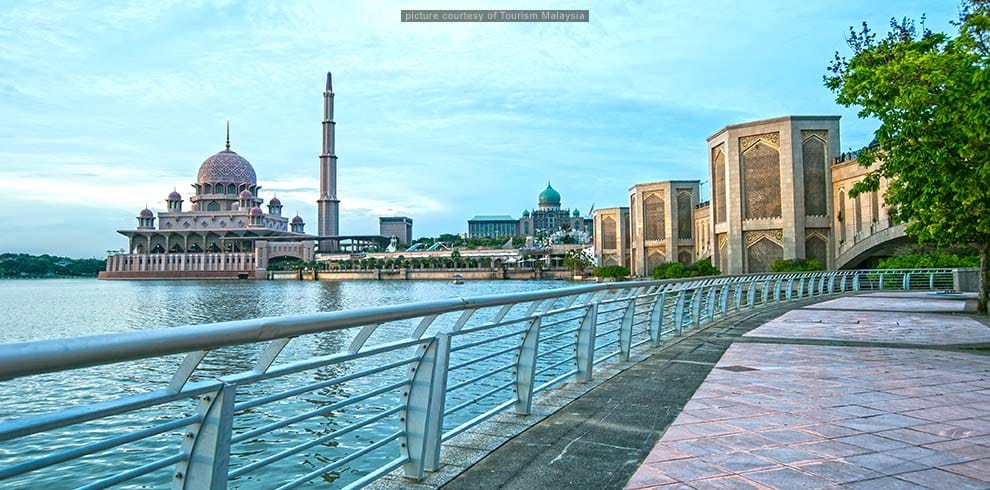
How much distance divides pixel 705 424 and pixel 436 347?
238 cm

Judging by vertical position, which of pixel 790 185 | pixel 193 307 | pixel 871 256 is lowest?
pixel 193 307

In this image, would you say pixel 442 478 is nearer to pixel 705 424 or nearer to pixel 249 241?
pixel 705 424

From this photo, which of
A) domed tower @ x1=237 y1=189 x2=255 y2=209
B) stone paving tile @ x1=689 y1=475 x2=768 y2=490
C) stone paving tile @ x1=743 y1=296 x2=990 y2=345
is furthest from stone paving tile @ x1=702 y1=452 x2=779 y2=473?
domed tower @ x1=237 y1=189 x2=255 y2=209

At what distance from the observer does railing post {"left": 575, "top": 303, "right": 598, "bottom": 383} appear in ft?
22.1

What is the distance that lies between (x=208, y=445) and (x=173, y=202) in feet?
428

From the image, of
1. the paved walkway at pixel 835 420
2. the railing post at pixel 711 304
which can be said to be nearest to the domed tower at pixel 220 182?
the railing post at pixel 711 304

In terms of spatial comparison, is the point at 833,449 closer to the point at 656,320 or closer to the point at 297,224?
the point at 656,320

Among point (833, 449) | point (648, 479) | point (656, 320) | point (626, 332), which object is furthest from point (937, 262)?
point (648, 479)

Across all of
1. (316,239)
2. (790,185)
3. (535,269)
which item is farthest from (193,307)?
(316,239)

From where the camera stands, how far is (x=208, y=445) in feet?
8.29

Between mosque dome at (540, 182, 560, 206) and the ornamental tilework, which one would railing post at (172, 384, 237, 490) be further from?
mosque dome at (540, 182, 560, 206)

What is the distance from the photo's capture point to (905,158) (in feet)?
34.9

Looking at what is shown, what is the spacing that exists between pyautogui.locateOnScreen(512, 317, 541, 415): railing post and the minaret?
363 ft

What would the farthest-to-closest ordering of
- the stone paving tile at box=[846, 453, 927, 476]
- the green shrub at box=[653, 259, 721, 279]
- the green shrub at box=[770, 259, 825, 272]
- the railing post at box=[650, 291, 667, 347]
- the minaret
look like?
the minaret, the green shrub at box=[653, 259, 721, 279], the green shrub at box=[770, 259, 825, 272], the railing post at box=[650, 291, 667, 347], the stone paving tile at box=[846, 453, 927, 476]
